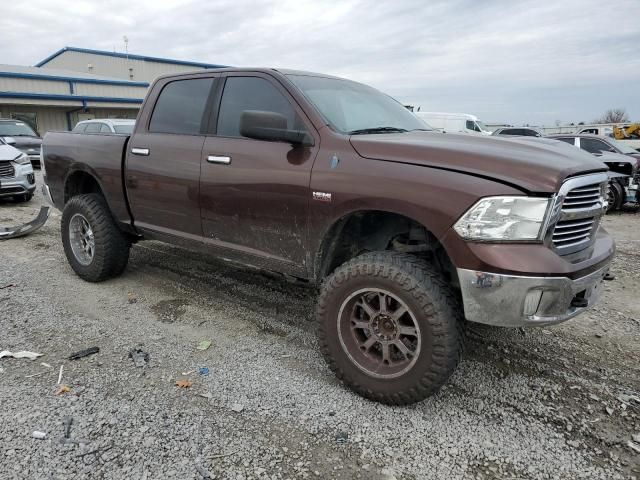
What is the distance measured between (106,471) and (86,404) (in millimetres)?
633

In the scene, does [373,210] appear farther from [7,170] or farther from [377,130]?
[7,170]

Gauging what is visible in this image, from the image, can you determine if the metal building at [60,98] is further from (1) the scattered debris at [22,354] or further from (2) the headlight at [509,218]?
(2) the headlight at [509,218]

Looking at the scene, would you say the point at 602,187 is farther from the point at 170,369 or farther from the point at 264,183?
the point at 170,369

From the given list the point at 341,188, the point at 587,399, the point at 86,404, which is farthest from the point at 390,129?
the point at 86,404

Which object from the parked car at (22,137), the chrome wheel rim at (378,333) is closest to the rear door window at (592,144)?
the chrome wheel rim at (378,333)

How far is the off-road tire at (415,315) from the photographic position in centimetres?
255

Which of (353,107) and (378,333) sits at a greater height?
(353,107)

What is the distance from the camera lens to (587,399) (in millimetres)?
2895

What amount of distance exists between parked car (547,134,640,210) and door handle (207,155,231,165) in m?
8.46

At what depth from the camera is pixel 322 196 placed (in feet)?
9.58

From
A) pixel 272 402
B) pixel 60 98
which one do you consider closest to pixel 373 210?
pixel 272 402

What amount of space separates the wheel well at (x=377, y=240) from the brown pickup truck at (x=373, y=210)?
1cm

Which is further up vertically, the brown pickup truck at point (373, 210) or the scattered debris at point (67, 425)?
the brown pickup truck at point (373, 210)

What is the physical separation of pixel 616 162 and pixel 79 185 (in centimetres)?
1089
